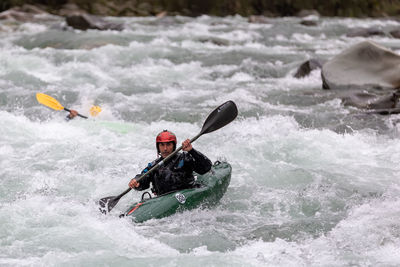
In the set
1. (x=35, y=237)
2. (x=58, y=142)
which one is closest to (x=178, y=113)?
(x=58, y=142)

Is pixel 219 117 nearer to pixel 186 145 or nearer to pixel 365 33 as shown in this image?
pixel 186 145

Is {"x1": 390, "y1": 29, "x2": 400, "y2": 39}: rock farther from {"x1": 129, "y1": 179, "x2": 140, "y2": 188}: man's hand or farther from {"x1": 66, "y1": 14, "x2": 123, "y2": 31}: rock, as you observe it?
{"x1": 129, "y1": 179, "x2": 140, "y2": 188}: man's hand

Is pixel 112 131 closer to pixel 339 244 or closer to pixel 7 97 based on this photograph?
pixel 7 97

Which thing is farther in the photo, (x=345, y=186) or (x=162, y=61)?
(x=162, y=61)

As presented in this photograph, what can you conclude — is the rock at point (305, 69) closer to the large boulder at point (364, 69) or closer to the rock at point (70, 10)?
the large boulder at point (364, 69)

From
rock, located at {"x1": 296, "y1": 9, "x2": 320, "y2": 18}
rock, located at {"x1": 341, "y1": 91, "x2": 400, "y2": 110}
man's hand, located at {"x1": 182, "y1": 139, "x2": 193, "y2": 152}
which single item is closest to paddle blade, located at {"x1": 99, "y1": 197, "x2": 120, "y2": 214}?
man's hand, located at {"x1": 182, "y1": 139, "x2": 193, "y2": 152}

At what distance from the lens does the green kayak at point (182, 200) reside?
512 cm

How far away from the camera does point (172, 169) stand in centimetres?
534

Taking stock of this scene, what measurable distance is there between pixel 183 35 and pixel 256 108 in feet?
27.0

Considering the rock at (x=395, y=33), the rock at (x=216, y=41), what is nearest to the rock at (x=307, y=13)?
the rock at (x=395, y=33)

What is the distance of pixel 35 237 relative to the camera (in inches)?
188

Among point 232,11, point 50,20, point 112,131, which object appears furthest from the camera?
point 232,11

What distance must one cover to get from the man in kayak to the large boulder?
5.68m

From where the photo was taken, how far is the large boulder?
1023 centimetres
